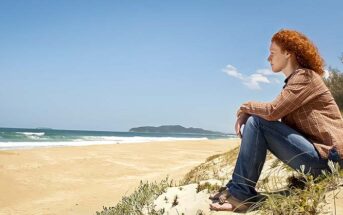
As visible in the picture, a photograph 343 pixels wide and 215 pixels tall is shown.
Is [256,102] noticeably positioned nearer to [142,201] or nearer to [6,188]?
[142,201]

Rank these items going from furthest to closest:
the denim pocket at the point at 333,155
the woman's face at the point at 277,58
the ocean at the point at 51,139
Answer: the ocean at the point at 51,139 < the woman's face at the point at 277,58 < the denim pocket at the point at 333,155

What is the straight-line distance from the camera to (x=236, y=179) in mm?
3664

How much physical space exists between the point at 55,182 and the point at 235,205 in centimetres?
991

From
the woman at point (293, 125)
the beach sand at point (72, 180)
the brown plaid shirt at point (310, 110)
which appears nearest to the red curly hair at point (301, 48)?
the woman at point (293, 125)

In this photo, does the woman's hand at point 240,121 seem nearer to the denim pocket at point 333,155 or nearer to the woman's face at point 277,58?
the woman's face at point 277,58

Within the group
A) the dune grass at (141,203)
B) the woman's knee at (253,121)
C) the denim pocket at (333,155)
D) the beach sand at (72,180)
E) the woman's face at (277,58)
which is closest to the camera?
the denim pocket at (333,155)

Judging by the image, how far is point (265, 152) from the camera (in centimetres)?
360

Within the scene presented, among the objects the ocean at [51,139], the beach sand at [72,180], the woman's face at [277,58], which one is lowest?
the beach sand at [72,180]

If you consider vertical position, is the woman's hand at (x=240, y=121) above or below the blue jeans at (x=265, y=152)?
above

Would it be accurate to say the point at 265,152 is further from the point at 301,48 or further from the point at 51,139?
the point at 51,139

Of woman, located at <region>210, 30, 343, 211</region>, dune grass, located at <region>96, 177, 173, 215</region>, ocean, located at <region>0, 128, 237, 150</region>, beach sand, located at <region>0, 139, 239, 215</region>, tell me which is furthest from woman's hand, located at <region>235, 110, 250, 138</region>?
ocean, located at <region>0, 128, 237, 150</region>

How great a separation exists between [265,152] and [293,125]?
346mm

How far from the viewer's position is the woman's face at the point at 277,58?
3.73m

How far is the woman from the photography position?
341 centimetres
